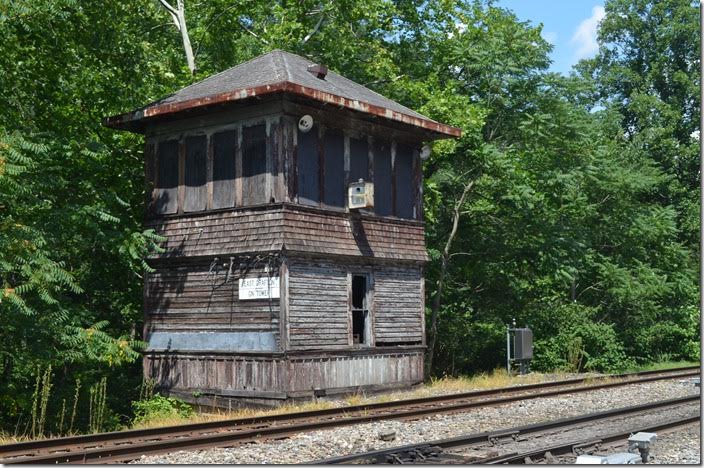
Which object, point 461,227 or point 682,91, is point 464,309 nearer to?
point 461,227

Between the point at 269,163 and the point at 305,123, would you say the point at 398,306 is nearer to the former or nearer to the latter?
the point at 269,163

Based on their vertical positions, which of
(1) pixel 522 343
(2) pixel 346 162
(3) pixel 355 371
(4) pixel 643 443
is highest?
(2) pixel 346 162

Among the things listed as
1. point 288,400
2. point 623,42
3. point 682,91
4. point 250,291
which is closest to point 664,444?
point 288,400

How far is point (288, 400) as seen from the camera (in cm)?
1691

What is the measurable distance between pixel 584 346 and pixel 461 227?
5.58 meters

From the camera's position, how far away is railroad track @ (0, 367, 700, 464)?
10672mm

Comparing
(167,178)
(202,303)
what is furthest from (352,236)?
(167,178)

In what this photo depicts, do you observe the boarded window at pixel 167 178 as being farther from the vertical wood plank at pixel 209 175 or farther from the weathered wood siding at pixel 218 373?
the weathered wood siding at pixel 218 373

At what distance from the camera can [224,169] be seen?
18422 millimetres

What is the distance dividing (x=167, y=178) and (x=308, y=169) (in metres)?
3.52

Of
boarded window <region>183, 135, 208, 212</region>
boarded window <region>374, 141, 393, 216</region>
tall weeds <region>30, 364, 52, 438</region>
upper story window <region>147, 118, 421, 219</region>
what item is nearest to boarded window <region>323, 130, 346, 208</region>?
upper story window <region>147, 118, 421, 219</region>

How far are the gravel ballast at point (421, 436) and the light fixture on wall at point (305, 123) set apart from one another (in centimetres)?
634

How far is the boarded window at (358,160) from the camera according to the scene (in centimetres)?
1905

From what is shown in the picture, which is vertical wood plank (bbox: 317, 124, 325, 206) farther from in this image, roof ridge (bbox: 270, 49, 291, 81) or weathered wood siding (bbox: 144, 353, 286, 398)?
weathered wood siding (bbox: 144, 353, 286, 398)
